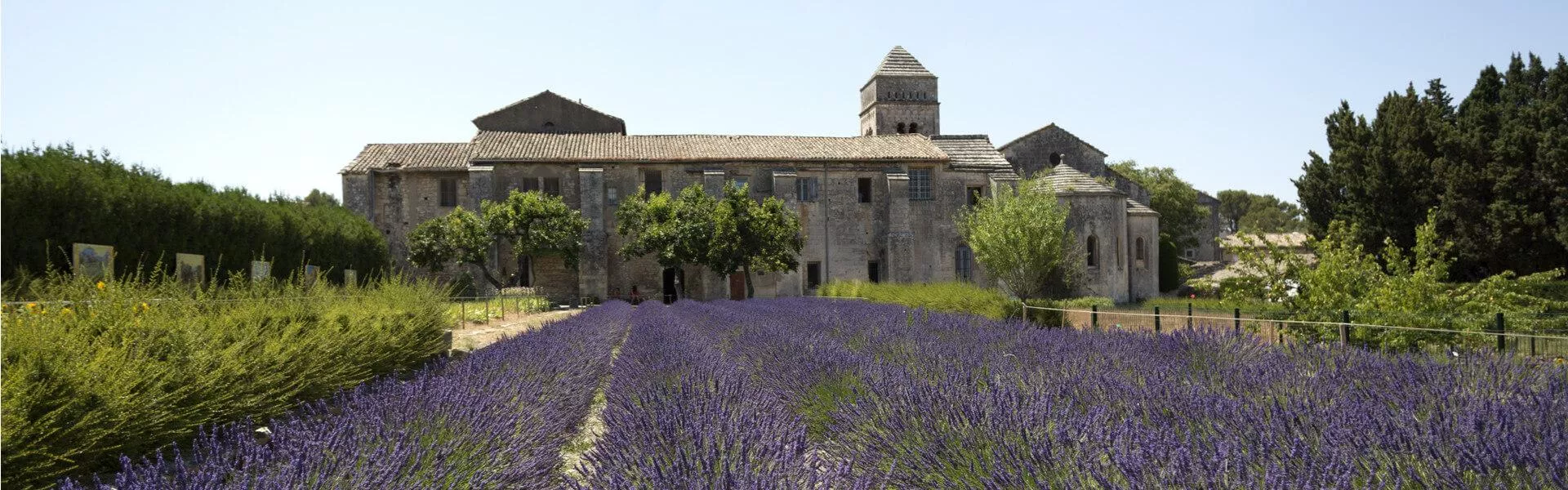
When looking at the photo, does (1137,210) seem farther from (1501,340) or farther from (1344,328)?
(1501,340)

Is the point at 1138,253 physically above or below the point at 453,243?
below

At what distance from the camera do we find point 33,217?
44.1 ft

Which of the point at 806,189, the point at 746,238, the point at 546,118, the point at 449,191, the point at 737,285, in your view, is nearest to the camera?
the point at 746,238

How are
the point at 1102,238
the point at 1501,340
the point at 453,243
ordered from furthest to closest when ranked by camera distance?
the point at 1102,238 → the point at 453,243 → the point at 1501,340

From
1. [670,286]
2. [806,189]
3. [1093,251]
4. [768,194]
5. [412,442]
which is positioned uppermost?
[806,189]

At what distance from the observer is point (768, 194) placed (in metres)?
35.6

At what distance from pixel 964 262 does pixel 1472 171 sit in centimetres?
1533

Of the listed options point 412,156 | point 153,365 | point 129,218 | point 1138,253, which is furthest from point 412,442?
point 1138,253

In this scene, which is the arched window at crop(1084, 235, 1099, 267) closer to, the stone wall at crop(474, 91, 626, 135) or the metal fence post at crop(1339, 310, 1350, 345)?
the stone wall at crop(474, 91, 626, 135)

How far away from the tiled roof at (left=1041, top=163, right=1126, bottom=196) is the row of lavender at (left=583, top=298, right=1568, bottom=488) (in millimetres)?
26302

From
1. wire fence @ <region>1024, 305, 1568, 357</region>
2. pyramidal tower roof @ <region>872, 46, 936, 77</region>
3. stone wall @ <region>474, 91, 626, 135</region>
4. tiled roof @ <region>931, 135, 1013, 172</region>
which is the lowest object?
wire fence @ <region>1024, 305, 1568, 357</region>

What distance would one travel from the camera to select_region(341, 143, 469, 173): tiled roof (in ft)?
114

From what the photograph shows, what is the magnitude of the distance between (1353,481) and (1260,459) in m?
0.31

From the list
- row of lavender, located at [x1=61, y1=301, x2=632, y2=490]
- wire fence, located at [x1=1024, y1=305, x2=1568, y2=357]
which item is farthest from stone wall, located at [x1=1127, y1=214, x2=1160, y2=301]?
row of lavender, located at [x1=61, y1=301, x2=632, y2=490]
